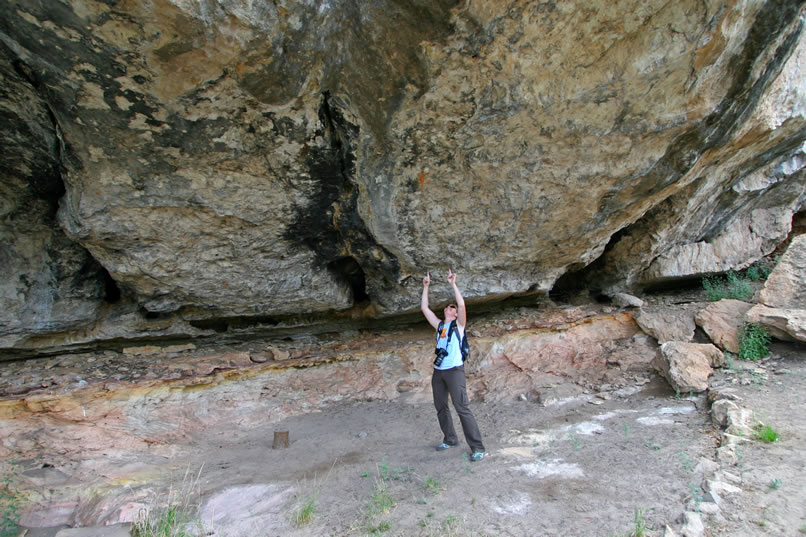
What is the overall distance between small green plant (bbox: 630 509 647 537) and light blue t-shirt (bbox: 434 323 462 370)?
59.7 inches

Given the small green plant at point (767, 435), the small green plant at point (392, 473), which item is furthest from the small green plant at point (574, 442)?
the small green plant at point (392, 473)

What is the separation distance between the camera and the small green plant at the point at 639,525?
2213 mm

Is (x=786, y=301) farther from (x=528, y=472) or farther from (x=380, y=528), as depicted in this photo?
(x=380, y=528)

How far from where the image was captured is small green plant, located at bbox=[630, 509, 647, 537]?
2.21 meters

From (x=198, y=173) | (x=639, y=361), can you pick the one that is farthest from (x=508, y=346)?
(x=198, y=173)

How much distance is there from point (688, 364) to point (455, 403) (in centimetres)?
244

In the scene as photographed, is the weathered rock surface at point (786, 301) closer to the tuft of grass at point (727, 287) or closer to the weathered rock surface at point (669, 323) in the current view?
the weathered rock surface at point (669, 323)

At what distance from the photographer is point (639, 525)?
7.35ft

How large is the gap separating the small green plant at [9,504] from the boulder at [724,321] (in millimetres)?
6250

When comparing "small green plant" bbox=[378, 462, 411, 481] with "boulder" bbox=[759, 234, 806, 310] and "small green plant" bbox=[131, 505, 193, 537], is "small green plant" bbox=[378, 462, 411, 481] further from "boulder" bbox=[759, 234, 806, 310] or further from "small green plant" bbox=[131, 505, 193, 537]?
"boulder" bbox=[759, 234, 806, 310]

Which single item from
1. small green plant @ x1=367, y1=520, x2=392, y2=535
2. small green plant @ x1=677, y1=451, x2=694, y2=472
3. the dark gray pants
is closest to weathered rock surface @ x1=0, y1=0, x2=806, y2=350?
the dark gray pants

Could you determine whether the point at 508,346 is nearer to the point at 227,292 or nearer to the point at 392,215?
the point at 392,215

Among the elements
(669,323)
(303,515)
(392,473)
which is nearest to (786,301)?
(669,323)

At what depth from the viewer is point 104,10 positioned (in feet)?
8.78
